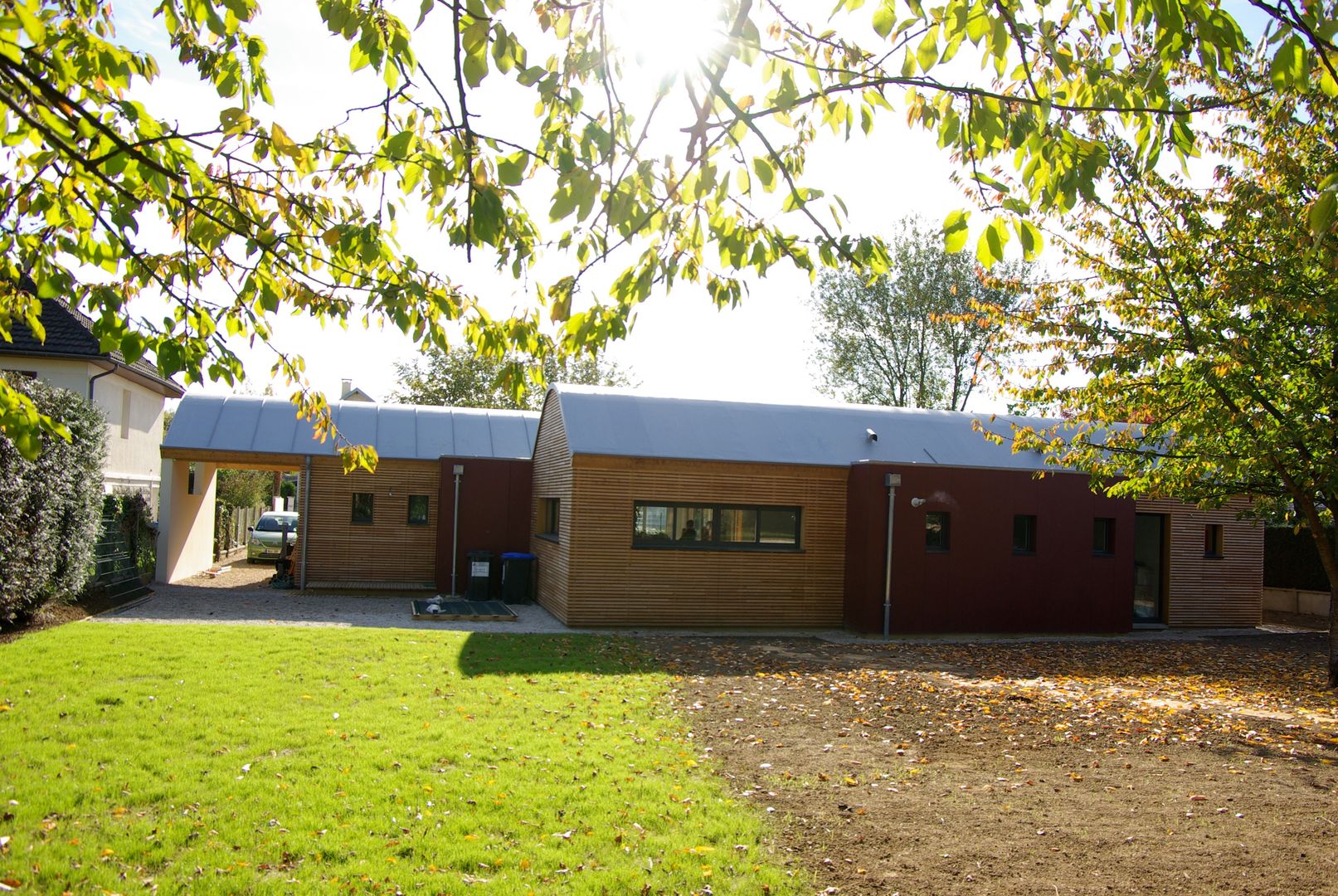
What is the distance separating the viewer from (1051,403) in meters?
12.6

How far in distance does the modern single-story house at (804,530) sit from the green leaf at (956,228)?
41.3ft

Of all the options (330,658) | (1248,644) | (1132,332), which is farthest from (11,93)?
(1248,644)

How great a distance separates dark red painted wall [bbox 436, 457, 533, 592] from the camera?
20.2 metres

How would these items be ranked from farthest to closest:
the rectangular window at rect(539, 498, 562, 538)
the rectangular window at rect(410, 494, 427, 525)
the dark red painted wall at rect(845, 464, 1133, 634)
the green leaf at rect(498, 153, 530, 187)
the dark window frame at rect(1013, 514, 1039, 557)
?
the rectangular window at rect(410, 494, 427, 525) → the rectangular window at rect(539, 498, 562, 538) → the dark window frame at rect(1013, 514, 1039, 557) → the dark red painted wall at rect(845, 464, 1133, 634) → the green leaf at rect(498, 153, 530, 187)

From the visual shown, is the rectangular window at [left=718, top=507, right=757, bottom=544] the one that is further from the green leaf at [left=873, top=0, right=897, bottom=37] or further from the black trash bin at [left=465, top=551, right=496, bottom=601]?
the green leaf at [left=873, top=0, right=897, bottom=37]

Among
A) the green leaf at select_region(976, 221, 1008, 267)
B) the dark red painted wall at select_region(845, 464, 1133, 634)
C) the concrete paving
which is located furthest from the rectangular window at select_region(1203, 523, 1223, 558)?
the green leaf at select_region(976, 221, 1008, 267)

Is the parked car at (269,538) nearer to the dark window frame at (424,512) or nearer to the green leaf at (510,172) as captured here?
the dark window frame at (424,512)

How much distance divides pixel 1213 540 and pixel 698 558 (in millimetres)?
10893

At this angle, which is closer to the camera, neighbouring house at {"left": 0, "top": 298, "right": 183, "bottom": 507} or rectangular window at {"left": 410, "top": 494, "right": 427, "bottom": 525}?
neighbouring house at {"left": 0, "top": 298, "right": 183, "bottom": 507}

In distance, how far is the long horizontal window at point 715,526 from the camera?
16281 millimetres

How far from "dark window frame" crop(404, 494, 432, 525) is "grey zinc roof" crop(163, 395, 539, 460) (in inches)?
33.6

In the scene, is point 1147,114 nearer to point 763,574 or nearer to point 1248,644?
point 763,574

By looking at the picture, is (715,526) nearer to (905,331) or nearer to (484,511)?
(484,511)

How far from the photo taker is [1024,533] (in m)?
17.3
